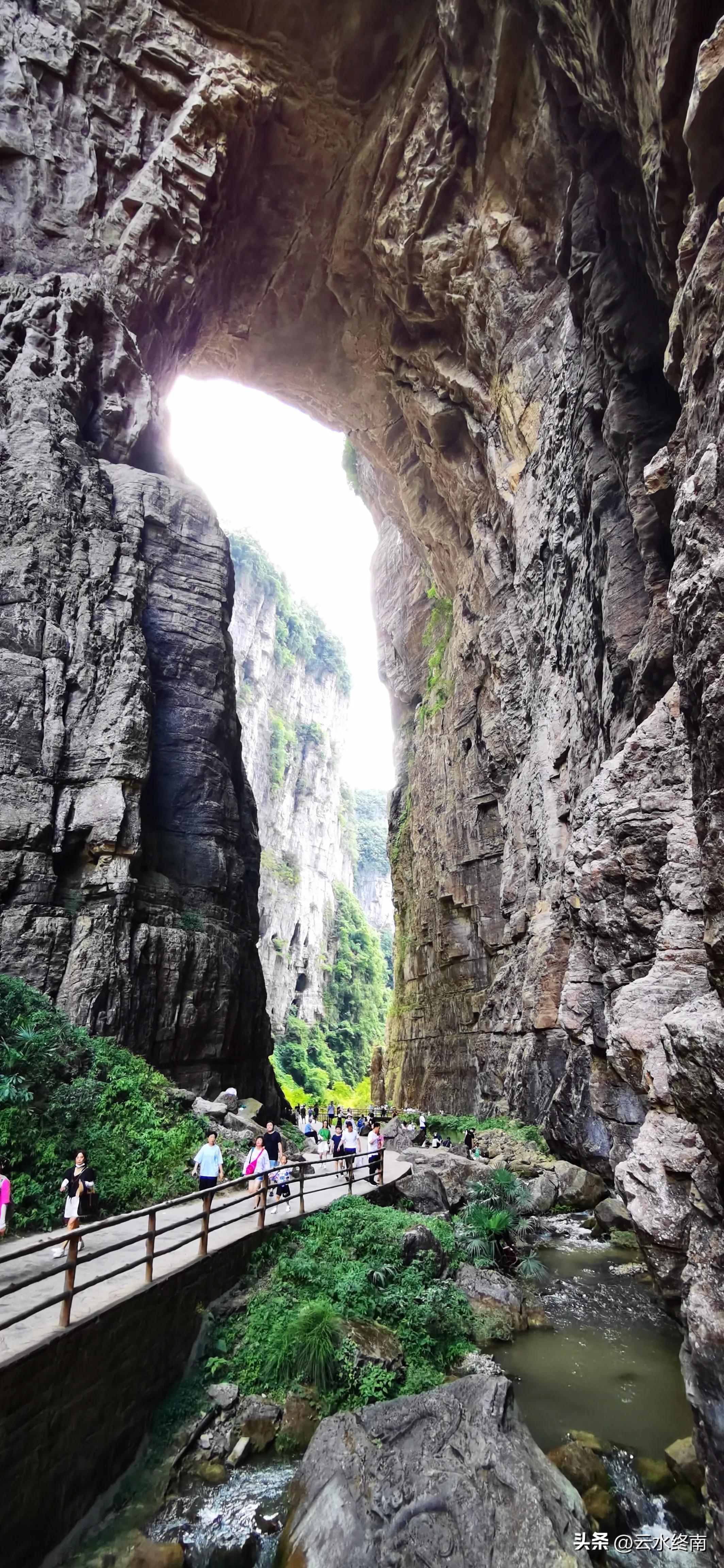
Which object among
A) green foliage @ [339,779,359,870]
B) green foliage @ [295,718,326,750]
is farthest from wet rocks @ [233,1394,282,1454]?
green foliage @ [339,779,359,870]

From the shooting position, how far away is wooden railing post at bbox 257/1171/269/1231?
953 cm

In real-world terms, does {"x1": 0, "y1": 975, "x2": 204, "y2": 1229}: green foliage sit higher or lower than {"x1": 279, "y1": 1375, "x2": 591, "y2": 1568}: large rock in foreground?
higher

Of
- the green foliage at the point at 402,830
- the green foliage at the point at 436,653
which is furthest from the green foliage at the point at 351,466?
the green foliage at the point at 402,830

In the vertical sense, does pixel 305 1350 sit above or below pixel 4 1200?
below

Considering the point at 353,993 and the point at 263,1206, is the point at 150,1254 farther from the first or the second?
the point at 353,993

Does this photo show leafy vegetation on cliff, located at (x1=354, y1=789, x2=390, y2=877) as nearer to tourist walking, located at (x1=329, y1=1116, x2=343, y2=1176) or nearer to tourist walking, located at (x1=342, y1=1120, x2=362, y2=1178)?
tourist walking, located at (x1=329, y1=1116, x2=343, y2=1176)

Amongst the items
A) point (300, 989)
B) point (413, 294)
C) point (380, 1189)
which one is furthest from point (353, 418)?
point (300, 989)

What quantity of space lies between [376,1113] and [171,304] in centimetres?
3175

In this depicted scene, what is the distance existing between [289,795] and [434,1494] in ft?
224

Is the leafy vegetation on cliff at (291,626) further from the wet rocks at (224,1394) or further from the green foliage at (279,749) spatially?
the wet rocks at (224,1394)

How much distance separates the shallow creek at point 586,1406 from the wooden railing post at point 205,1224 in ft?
6.48

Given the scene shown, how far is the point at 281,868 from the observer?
2552 inches

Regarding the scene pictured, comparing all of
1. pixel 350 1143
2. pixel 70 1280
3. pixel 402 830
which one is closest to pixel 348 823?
pixel 402 830

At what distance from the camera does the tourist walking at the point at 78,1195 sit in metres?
8.32
